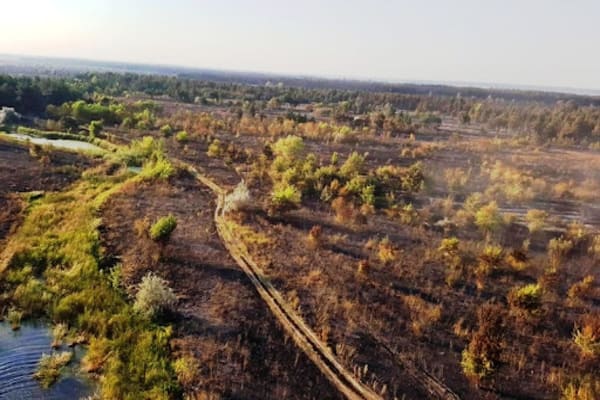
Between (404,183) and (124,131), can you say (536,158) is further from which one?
(124,131)

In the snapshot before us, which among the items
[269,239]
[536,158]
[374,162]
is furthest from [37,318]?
[536,158]

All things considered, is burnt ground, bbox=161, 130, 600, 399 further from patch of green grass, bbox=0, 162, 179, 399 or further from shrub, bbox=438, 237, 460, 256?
patch of green grass, bbox=0, 162, 179, 399

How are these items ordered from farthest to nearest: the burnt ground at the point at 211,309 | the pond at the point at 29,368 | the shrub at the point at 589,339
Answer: the shrub at the point at 589,339
the burnt ground at the point at 211,309
the pond at the point at 29,368

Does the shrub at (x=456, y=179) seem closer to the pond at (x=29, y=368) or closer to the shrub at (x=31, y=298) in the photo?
the shrub at (x=31, y=298)

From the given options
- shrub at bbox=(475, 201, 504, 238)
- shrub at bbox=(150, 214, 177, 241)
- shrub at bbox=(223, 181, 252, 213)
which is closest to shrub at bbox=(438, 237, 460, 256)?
shrub at bbox=(475, 201, 504, 238)

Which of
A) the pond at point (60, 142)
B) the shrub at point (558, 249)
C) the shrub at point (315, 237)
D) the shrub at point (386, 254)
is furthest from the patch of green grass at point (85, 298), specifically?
the pond at point (60, 142)

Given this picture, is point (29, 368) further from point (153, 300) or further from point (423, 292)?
point (423, 292)

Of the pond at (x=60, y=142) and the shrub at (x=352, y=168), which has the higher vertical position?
the shrub at (x=352, y=168)
